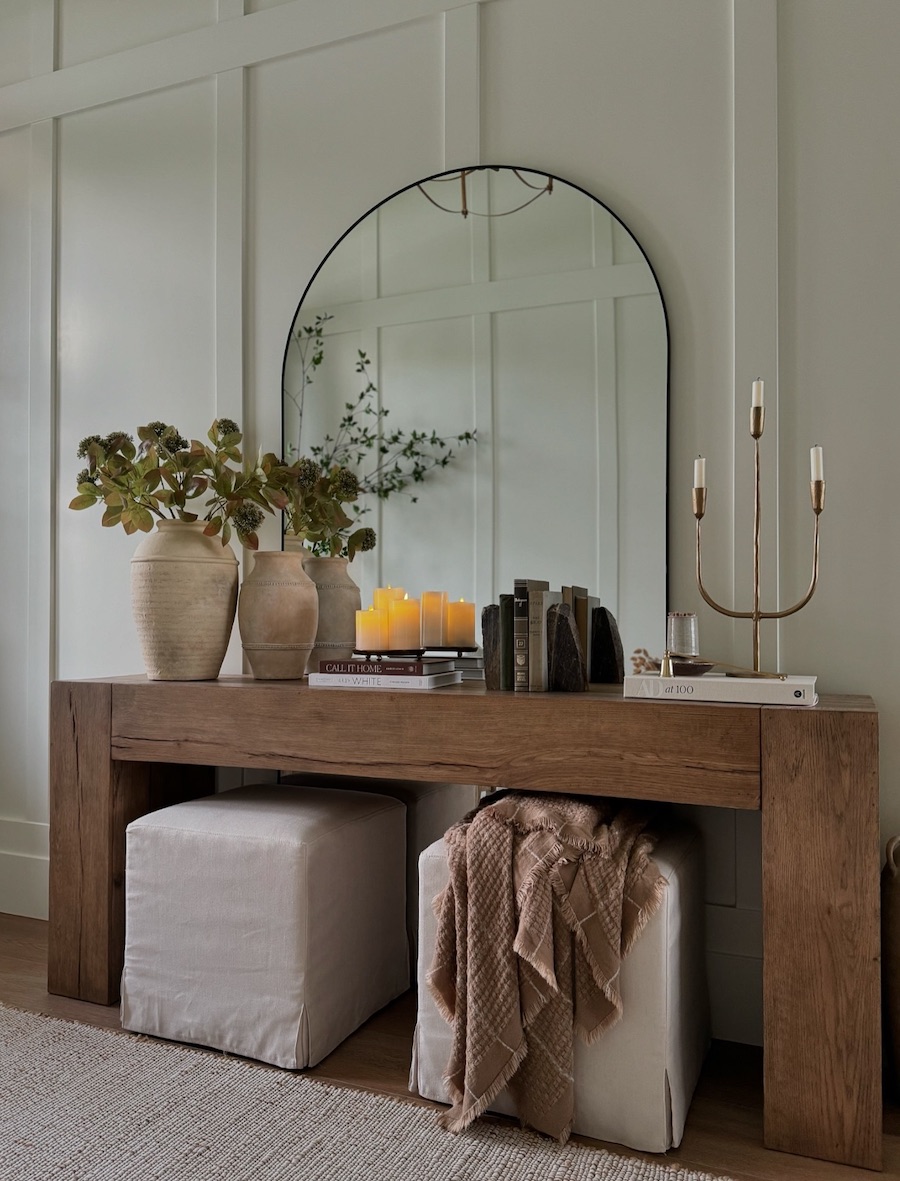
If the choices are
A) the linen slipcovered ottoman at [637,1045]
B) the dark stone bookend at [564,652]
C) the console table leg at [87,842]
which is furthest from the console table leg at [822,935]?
the console table leg at [87,842]

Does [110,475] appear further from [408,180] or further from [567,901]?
[567,901]

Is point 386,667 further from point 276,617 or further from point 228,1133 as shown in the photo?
point 228,1133

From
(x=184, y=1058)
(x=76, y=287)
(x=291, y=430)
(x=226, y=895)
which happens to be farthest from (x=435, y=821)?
(x=76, y=287)

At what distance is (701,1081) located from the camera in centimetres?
182

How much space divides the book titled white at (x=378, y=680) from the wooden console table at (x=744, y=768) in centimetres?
5

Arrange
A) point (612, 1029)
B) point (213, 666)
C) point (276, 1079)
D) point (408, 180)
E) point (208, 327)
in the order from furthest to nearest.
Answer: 1. point (208, 327)
2. point (408, 180)
3. point (213, 666)
4. point (276, 1079)
5. point (612, 1029)

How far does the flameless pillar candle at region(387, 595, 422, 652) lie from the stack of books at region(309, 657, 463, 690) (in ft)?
0.40

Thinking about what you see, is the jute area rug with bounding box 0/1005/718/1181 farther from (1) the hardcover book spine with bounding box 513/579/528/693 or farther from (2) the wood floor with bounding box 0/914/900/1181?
(1) the hardcover book spine with bounding box 513/579/528/693

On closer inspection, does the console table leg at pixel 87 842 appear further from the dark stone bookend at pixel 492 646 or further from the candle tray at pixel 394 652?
the dark stone bookend at pixel 492 646

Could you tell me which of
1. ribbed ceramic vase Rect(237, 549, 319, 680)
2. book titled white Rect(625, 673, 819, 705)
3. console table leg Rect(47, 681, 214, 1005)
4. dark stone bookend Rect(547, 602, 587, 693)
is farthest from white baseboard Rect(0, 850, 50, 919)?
book titled white Rect(625, 673, 819, 705)

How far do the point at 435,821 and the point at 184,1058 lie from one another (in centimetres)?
76

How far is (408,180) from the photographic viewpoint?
2381 millimetres

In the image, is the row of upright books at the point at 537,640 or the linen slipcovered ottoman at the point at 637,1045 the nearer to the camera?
the linen slipcovered ottoman at the point at 637,1045

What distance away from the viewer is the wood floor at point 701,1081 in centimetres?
152
